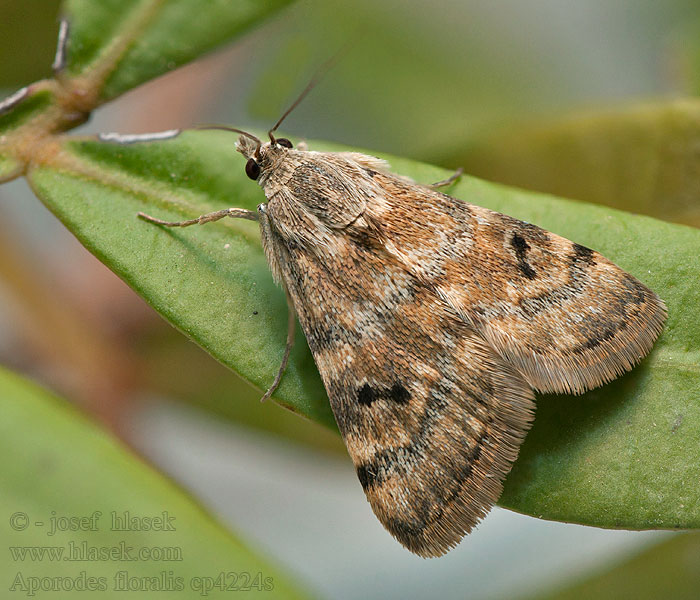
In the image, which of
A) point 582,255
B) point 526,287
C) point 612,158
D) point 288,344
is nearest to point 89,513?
point 288,344

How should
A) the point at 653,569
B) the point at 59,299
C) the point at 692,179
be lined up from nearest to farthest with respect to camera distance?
the point at 692,179 < the point at 653,569 < the point at 59,299

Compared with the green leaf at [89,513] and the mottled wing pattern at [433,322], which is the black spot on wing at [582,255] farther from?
the green leaf at [89,513]

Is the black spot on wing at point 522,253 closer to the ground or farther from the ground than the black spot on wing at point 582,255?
closer to the ground

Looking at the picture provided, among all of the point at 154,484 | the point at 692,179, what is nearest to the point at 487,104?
the point at 692,179

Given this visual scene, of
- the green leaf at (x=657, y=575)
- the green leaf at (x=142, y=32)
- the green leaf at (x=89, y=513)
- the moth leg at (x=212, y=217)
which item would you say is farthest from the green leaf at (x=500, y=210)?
the green leaf at (x=657, y=575)

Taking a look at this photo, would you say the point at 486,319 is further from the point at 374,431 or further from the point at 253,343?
the point at 253,343

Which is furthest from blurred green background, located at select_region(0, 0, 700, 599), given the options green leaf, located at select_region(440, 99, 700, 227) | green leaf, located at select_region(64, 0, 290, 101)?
green leaf, located at select_region(64, 0, 290, 101)
